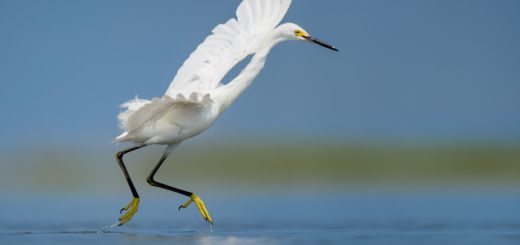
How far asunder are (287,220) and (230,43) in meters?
2.92

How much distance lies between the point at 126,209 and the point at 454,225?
4.79 metres

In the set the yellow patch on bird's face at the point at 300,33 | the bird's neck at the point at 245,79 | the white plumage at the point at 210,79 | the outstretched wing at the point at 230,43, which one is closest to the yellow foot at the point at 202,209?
the white plumage at the point at 210,79

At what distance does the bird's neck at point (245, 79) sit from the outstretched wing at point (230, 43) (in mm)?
1058

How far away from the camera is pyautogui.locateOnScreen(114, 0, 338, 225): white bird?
18.3m

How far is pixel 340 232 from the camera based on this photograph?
17.8 m

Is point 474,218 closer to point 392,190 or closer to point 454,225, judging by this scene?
point 454,225

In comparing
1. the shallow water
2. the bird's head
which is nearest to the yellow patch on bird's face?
the bird's head

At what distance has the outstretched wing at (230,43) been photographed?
65.5 ft

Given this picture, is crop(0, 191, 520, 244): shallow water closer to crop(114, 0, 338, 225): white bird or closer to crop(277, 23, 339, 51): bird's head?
crop(114, 0, 338, 225): white bird

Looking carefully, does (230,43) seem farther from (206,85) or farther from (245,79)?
(245,79)

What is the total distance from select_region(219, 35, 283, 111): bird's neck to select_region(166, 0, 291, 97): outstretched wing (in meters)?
1.06

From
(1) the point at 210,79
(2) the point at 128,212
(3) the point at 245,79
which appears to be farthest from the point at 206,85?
(2) the point at 128,212

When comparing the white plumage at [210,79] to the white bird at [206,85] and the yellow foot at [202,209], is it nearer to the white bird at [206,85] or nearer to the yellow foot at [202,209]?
the white bird at [206,85]

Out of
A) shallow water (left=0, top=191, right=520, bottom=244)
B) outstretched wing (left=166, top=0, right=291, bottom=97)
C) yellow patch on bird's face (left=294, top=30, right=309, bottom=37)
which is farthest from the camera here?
outstretched wing (left=166, top=0, right=291, bottom=97)
